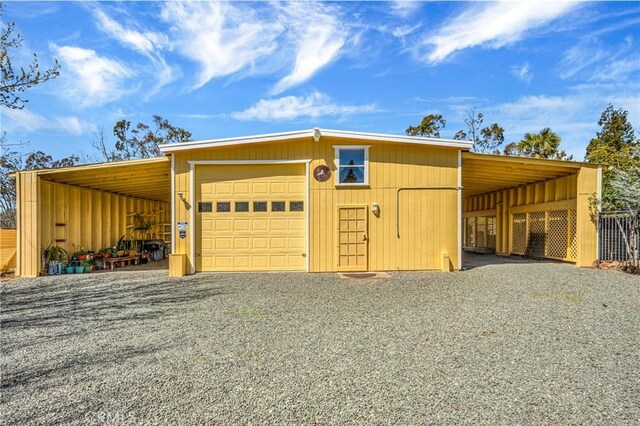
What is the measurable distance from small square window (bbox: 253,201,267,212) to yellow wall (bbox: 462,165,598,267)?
30.0 ft

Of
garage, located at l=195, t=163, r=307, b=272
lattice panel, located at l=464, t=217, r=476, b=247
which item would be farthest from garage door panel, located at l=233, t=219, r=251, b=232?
lattice panel, located at l=464, t=217, r=476, b=247

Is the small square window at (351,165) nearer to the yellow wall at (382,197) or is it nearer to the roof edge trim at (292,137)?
the yellow wall at (382,197)

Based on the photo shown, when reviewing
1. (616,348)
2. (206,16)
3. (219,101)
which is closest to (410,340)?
(616,348)

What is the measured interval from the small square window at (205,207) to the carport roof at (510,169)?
23.7ft

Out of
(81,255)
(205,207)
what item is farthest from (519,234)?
(81,255)

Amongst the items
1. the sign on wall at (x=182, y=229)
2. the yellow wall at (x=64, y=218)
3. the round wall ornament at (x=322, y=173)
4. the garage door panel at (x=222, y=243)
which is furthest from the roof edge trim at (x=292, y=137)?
the yellow wall at (x=64, y=218)

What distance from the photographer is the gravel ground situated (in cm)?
267

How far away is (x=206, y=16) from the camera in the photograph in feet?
27.3

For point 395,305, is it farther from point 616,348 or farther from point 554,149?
point 554,149

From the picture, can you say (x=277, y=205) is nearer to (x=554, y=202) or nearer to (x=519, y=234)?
(x=554, y=202)

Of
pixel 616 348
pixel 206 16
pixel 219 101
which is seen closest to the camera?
pixel 616 348

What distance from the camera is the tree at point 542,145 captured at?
22141 millimetres

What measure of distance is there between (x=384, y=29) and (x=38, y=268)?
11.4 meters

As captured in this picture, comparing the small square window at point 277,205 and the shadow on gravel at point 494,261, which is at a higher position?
the small square window at point 277,205
